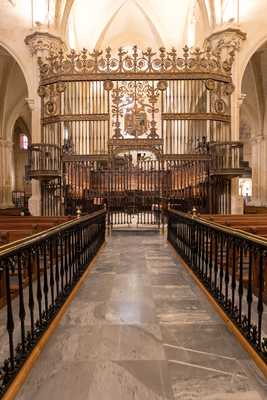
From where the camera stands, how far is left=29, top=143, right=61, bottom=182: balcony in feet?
25.0

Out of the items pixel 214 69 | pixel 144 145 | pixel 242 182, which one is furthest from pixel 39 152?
pixel 242 182

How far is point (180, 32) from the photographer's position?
16.2 meters

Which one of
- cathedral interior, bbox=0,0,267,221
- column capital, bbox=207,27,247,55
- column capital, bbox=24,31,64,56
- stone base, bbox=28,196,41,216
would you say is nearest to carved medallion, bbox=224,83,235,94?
cathedral interior, bbox=0,0,267,221

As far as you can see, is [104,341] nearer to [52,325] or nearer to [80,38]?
[52,325]

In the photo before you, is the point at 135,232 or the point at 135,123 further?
the point at 135,123

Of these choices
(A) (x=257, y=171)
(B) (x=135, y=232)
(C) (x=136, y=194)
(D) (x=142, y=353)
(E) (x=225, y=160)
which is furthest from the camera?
(A) (x=257, y=171)

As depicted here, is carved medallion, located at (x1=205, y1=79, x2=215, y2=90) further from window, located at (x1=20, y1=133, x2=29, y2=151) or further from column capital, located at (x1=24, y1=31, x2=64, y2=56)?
window, located at (x1=20, y1=133, x2=29, y2=151)

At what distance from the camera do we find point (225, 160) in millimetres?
7719

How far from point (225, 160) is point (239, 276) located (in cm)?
579

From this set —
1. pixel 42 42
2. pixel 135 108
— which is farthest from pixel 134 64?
pixel 42 42

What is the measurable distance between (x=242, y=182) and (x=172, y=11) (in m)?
15.6

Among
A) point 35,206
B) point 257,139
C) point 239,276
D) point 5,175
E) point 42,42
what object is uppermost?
point 42,42

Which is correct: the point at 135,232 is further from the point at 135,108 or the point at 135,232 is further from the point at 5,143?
the point at 5,143

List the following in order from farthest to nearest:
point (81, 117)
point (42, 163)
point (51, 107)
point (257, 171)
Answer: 1. point (257, 171)
2. point (51, 107)
3. point (81, 117)
4. point (42, 163)
